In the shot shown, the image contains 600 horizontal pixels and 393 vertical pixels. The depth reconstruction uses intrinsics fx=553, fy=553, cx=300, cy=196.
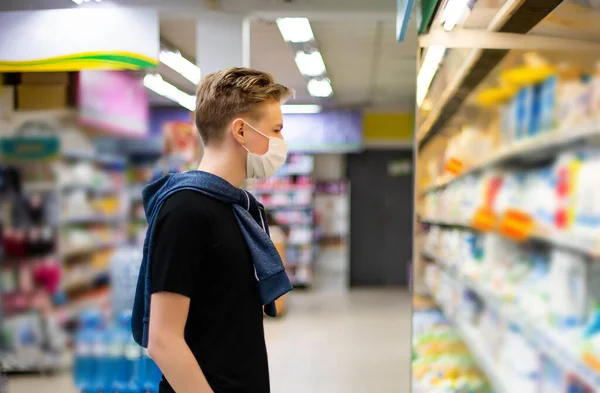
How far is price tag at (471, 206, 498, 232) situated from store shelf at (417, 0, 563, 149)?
1.86 feet

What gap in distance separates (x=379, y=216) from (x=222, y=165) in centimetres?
940

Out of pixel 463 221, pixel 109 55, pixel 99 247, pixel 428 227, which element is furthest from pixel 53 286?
pixel 428 227

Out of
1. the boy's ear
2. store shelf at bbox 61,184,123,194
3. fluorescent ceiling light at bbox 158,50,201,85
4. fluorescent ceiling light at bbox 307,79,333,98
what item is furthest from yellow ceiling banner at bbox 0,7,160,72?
fluorescent ceiling light at bbox 307,79,333,98

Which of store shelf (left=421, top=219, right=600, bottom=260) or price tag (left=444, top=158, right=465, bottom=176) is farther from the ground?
price tag (left=444, top=158, right=465, bottom=176)

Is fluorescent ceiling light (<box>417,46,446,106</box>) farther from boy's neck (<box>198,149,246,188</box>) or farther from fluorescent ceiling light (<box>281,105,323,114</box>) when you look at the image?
fluorescent ceiling light (<box>281,105,323,114</box>)

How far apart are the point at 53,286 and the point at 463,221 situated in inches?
102

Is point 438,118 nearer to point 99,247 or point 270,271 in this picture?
point 99,247

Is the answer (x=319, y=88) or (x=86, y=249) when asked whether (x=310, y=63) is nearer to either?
(x=319, y=88)

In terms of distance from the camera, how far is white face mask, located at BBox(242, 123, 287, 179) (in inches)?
58.6

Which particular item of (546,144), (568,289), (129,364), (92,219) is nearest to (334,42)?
(92,219)

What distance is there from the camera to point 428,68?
128 inches

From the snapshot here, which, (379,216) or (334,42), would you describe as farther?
(379,216)

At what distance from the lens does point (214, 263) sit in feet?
4.19

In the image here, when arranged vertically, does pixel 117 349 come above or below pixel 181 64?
below
